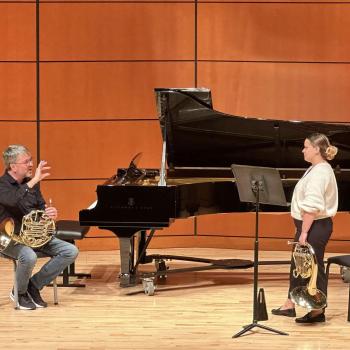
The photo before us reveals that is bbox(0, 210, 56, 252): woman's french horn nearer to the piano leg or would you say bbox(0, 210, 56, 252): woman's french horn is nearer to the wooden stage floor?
the wooden stage floor

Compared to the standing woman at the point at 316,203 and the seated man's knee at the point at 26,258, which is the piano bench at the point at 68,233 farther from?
the standing woman at the point at 316,203

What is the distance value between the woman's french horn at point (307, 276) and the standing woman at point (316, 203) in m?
0.06

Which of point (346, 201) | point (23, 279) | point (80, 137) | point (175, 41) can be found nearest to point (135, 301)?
point (23, 279)

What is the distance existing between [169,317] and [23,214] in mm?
1287

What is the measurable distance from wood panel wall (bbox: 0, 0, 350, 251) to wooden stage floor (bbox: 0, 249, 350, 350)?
138cm

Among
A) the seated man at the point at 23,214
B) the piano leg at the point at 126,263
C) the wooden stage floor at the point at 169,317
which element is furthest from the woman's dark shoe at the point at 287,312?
the seated man at the point at 23,214

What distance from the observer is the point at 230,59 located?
8.64m

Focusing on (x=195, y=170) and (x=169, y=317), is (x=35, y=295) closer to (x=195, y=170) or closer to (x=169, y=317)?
(x=169, y=317)

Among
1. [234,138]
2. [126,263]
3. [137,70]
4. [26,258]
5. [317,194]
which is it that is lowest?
[126,263]

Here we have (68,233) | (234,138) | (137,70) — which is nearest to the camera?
(68,233)

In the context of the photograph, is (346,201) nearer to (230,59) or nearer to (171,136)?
(171,136)

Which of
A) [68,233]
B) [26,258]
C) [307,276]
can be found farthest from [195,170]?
[307,276]

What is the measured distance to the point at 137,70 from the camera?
8578 millimetres

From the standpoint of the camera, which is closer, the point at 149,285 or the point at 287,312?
the point at 287,312
